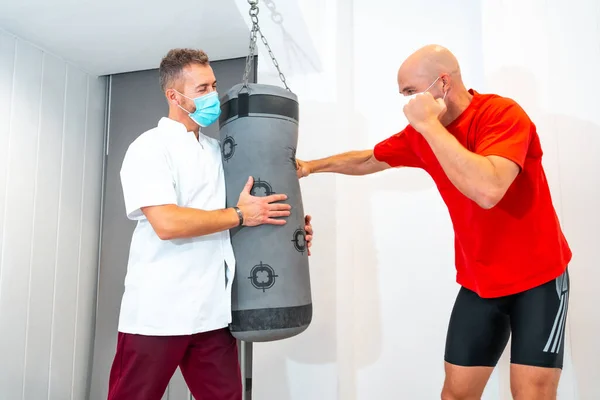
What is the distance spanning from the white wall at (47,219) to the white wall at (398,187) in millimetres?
1452

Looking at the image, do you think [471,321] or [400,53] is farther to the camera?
[400,53]

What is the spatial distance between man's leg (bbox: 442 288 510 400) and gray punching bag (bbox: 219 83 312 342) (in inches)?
22.0

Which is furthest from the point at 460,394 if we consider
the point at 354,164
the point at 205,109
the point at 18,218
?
the point at 18,218

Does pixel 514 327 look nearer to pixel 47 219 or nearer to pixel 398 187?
pixel 398 187

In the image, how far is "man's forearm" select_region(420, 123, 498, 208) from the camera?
4.39ft

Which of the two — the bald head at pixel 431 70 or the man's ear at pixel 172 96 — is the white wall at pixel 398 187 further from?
the man's ear at pixel 172 96

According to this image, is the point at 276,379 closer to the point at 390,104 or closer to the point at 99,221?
the point at 390,104

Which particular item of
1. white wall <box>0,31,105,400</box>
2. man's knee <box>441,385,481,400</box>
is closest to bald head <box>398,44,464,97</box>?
man's knee <box>441,385,481,400</box>

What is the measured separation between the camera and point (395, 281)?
2447 mm

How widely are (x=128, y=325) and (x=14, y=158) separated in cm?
167

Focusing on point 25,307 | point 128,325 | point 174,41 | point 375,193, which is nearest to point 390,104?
point 375,193

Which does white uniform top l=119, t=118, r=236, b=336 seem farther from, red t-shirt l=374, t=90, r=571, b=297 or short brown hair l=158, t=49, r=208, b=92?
red t-shirt l=374, t=90, r=571, b=297


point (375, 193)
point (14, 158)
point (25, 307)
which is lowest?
point (25, 307)

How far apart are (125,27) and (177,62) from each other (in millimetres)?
1171
